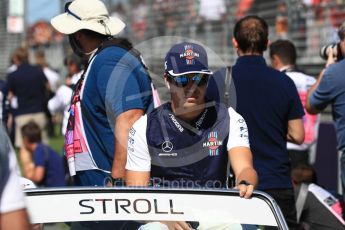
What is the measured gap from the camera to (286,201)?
6242 millimetres

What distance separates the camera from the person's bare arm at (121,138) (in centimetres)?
563

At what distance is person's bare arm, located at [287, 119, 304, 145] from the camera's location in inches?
249

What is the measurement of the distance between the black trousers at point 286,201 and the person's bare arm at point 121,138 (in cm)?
108

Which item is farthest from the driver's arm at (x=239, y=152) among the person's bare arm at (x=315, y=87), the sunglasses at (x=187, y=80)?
the person's bare arm at (x=315, y=87)

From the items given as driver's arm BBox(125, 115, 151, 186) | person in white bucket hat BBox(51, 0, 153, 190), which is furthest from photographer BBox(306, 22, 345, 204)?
driver's arm BBox(125, 115, 151, 186)

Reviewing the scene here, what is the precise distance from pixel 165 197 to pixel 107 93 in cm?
157

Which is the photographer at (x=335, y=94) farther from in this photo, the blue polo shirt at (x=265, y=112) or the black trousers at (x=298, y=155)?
the black trousers at (x=298, y=155)

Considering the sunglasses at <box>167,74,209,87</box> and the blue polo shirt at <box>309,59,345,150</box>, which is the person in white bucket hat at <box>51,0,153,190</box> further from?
the blue polo shirt at <box>309,59,345,150</box>

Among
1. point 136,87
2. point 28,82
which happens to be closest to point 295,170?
point 136,87

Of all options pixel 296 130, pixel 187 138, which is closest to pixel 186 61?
pixel 187 138

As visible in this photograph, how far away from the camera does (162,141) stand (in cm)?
500

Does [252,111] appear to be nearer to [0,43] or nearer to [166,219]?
[166,219]

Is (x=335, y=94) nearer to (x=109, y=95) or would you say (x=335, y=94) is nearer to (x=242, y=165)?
(x=109, y=95)

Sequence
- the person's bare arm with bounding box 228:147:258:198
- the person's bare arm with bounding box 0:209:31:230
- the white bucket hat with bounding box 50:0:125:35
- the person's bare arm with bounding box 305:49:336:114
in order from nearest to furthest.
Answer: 1. the person's bare arm with bounding box 0:209:31:230
2. the person's bare arm with bounding box 228:147:258:198
3. the white bucket hat with bounding box 50:0:125:35
4. the person's bare arm with bounding box 305:49:336:114
